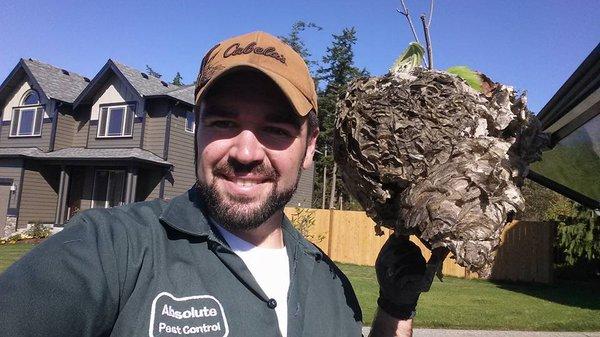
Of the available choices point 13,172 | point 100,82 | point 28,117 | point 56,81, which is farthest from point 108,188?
point 56,81

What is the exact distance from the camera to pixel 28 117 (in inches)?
1049

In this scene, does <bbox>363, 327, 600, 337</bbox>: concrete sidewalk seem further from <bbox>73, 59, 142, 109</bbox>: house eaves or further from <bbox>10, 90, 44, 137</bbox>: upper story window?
<bbox>10, 90, 44, 137</bbox>: upper story window

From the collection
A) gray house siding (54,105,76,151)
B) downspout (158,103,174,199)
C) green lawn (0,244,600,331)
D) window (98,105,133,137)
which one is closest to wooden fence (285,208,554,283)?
green lawn (0,244,600,331)

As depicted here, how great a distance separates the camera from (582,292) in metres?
15.5

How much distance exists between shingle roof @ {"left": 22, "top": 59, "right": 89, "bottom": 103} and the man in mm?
26048

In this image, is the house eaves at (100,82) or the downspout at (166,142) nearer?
the downspout at (166,142)

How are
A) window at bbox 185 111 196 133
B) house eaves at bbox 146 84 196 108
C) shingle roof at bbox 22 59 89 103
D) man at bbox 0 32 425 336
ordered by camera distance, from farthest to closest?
1. shingle roof at bbox 22 59 89 103
2. window at bbox 185 111 196 133
3. house eaves at bbox 146 84 196 108
4. man at bbox 0 32 425 336

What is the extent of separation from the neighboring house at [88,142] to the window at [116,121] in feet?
0.17

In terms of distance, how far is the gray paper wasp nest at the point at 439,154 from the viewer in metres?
1.55

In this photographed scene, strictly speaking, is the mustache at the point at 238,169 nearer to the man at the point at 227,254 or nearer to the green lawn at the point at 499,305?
the man at the point at 227,254

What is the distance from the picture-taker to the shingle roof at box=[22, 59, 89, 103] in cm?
2530

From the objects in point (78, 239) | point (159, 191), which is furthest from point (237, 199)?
point (159, 191)

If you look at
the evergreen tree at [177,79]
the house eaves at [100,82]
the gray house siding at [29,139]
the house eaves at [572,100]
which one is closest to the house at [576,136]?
the house eaves at [572,100]

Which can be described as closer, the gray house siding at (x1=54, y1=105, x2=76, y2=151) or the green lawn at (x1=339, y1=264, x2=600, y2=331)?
the green lawn at (x1=339, y1=264, x2=600, y2=331)
